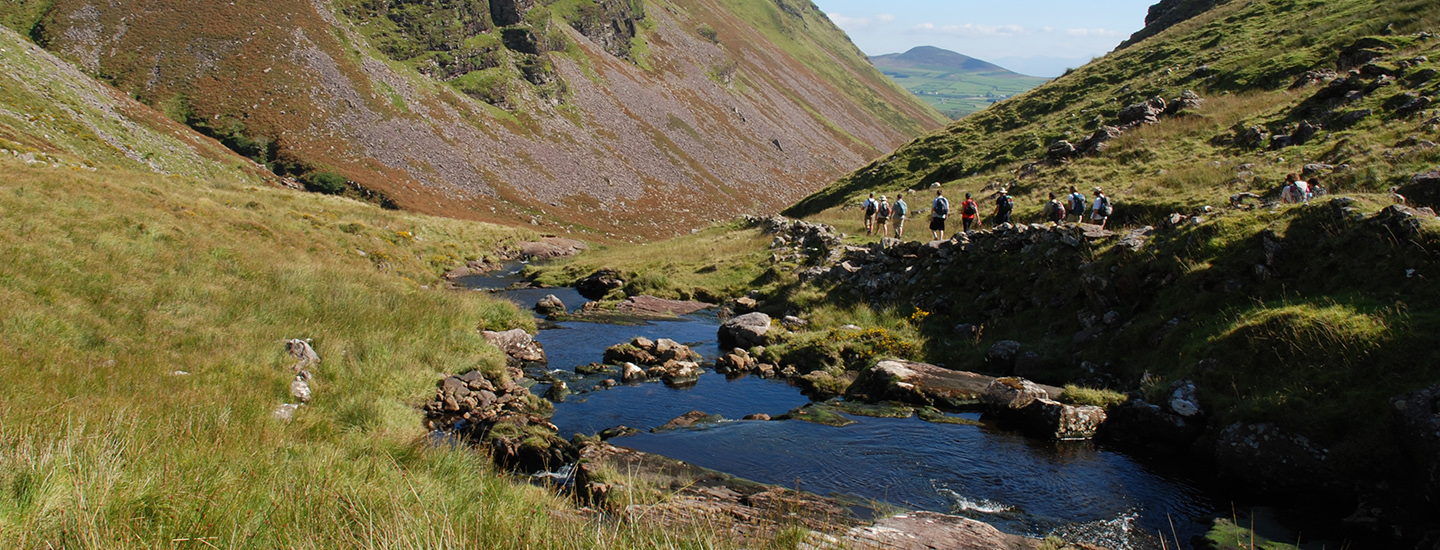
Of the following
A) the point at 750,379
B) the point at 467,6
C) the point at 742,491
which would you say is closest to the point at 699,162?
the point at 467,6

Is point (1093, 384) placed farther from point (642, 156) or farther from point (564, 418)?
point (642, 156)

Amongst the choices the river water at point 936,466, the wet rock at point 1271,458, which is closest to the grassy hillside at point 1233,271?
the wet rock at point 1271,458

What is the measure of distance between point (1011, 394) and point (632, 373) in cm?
790

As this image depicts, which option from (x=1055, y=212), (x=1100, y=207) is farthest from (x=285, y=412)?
(x=1055, y=212)

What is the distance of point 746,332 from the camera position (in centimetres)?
2039

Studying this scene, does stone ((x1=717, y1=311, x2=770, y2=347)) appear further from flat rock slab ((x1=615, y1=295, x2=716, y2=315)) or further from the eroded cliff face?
the eroded cliff face

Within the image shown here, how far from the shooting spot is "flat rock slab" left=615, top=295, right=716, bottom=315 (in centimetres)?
2695

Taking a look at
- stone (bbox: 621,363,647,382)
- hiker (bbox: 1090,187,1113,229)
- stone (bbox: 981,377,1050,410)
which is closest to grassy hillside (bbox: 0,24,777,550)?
stone (bbox: 621,363,647,382)

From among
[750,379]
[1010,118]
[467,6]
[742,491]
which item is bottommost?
[750,379]

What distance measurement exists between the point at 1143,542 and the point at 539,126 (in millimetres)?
77770

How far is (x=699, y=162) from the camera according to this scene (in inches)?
3595

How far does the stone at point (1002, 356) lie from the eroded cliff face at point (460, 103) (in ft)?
161

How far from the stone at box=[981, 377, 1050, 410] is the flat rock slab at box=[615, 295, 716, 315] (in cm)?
1505

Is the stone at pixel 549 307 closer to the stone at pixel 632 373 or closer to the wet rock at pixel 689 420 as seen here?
the stone at pixel 632 373
